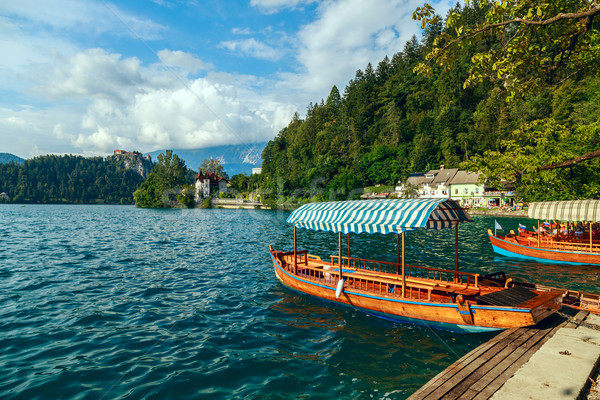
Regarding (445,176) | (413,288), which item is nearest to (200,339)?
(413,288)

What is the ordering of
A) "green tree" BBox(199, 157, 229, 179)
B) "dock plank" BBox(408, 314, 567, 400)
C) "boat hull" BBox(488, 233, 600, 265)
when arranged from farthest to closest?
1. "green tree" BBox(199, 157, 229, 179)
2. "boat hull" BBox(488, 233, 600, 265)
3. "dock plank" BBox(408, 314, 567, 400)

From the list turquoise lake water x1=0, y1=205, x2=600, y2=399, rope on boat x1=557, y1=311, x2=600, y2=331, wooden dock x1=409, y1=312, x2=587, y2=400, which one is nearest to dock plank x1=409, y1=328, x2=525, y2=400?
wooden dock x1=409, y1=312, x2=587, y2=400

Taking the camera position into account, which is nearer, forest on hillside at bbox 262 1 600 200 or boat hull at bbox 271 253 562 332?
boat hull at bbox 271 253 562 332

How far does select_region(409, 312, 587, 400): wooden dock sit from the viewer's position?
22.5 feet

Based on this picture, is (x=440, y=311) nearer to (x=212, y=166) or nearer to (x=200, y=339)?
(x=200, y=339)

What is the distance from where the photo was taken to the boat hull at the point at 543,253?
76.0 ft

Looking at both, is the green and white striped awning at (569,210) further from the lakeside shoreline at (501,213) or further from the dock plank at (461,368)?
the lakeside shoreline at (501,213)

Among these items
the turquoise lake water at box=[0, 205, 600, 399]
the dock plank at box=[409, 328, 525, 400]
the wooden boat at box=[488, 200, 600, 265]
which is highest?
the wooden boat at box=[488, 200, 600, 265]

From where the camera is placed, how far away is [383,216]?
13.9m

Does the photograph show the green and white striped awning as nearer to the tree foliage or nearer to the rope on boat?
the rope on boat

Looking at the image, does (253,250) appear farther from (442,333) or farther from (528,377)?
(528,377)

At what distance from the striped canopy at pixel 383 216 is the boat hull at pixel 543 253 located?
1501cm

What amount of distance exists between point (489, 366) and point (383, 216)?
23.1 ft

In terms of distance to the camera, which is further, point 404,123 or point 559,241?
point 404,123
